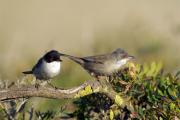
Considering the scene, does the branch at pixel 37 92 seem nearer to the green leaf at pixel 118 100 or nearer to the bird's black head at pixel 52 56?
the green leaf at pixel 118 100

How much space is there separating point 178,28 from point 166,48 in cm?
338

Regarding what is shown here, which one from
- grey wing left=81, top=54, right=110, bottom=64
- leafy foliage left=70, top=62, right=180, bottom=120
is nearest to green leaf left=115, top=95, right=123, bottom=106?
A: leafy foliage left=70, top=62, right=180, bottom=120

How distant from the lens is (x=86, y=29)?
80.1 feet

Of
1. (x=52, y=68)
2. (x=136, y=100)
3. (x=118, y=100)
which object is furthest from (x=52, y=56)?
(x=118, y=100)

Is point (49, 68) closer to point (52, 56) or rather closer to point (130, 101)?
point (52, 56)

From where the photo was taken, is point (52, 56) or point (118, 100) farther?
point (52, 56)

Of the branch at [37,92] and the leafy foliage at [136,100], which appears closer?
the branch at [37,92]

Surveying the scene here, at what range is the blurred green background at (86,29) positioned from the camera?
53.4 feet

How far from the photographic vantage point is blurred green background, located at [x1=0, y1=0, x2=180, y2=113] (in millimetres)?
16275

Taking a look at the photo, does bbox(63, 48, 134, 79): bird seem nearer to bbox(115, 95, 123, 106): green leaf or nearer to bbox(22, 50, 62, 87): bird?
bbox(22, 50, 62, 87): bird

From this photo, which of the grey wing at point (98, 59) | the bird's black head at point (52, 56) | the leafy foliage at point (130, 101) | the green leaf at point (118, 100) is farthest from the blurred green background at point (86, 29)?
the green leaf at point (118, 100)

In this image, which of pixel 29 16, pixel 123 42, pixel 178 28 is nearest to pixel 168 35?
pixel 178 28

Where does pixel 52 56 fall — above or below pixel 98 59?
below

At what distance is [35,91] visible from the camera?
5.86 m
